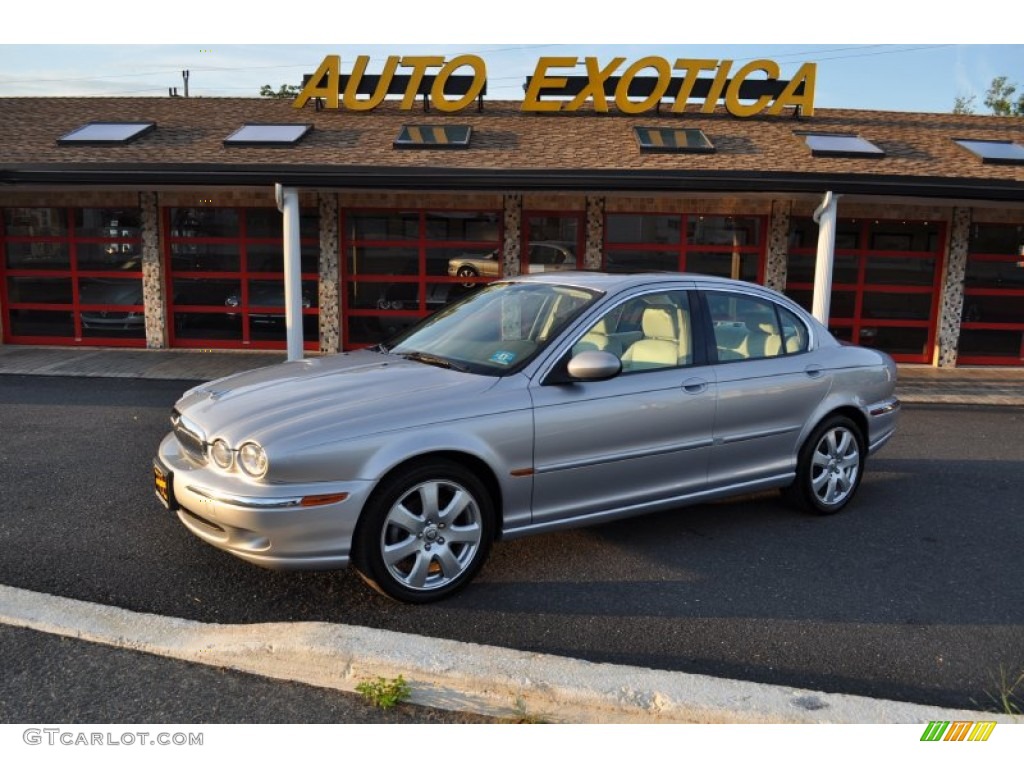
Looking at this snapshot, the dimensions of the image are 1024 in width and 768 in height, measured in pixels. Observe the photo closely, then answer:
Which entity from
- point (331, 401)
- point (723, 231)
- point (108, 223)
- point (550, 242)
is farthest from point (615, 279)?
point (108, 223)

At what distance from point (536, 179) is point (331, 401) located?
7487 millimetres

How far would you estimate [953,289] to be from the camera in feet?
42.7

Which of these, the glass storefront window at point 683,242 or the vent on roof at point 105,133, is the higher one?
the vent on roof at point 105,133

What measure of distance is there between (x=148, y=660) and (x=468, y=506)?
1.52m

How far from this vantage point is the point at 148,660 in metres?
3.39

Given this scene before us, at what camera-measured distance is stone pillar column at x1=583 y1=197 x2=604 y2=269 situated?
12773 millimetres

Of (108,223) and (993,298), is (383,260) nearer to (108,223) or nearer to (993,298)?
(108,223)

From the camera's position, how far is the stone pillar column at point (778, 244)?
12.9 metres

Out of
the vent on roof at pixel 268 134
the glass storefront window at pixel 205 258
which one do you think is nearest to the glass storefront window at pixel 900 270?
the vent on roof at pixel 268 134

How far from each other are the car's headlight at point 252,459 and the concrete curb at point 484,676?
0.68 meters

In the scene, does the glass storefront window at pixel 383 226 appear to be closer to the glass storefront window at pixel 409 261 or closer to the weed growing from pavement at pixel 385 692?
the glass storefront window at pixel 409 261

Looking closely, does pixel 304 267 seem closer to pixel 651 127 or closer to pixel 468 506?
pixel 651 127
